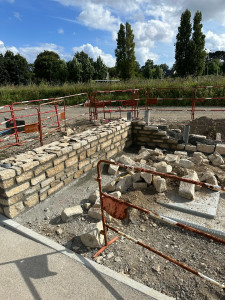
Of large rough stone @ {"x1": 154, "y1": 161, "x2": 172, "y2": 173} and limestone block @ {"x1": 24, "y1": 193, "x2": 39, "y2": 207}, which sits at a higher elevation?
large rough stone @ {"x1": 154, "y1": 161, "x2": 172, "y2": 173}

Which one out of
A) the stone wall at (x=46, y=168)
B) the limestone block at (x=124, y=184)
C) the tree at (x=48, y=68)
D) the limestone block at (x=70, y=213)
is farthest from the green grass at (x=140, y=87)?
the tree at (x=48, y=68)

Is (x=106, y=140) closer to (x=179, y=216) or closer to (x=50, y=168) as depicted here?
(x=50, y=168)

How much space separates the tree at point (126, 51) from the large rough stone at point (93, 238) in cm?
2922

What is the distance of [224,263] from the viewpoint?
2.75m

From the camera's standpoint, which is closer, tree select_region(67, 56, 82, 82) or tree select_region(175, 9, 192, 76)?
tree select_region(175, 9, 192, 76)

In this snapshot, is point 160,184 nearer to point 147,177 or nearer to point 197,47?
point 147,177

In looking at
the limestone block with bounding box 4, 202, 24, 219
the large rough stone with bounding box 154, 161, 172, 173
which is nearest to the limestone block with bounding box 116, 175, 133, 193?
the large rough stone with bounding box 154, 161, 172, 173

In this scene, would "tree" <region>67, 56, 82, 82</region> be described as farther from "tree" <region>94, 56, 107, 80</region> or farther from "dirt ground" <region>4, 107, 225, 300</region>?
"dirt ground" <region>4, 107, 225, 300</region>

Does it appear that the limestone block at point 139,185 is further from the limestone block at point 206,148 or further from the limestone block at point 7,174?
the limestone block at point 206,148

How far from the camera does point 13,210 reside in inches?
144

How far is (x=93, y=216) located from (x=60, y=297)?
140cm

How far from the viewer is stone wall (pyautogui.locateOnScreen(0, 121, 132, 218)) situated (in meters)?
3.59

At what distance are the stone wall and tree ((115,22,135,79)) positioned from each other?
2577 cm

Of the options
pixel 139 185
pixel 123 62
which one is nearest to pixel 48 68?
pixel 123 62
